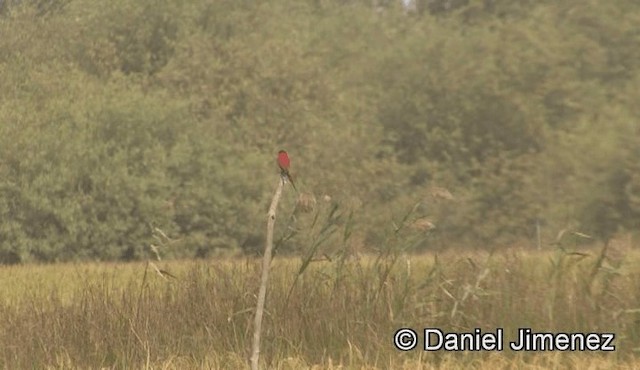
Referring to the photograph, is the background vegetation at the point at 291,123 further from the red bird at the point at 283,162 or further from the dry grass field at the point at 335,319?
the red bird at the point at 283,162

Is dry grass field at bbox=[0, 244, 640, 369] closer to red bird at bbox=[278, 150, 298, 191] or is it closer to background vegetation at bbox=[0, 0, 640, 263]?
red bird at bbox=[278, 150, 298, 191]

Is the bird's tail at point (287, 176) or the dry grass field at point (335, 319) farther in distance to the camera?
the dry grass field at point (335, 319)

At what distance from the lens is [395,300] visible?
7.94 metres

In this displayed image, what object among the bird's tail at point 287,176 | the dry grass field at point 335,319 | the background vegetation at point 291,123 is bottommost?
the dry grass field at point 335,319

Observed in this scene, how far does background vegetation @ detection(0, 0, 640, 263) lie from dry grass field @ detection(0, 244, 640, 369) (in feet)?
40.6

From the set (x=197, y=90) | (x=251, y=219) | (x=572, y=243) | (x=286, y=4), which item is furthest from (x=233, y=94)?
(x=572, y=243)

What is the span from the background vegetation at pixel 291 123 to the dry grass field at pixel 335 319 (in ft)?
40.6

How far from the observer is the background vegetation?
22.4m

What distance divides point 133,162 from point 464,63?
1234 centimetres

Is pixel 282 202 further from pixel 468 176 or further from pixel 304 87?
pixel 468 176

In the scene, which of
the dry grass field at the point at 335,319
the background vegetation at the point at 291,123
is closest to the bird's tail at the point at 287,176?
the dry grass field at the point at 335,319

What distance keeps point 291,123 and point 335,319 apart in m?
19.2

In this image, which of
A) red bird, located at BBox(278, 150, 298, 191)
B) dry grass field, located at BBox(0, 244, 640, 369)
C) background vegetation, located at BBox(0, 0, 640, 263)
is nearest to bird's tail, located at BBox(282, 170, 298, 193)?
red bird, located at BBox(278, 150, 298, 191)

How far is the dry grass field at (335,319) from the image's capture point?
739cm
